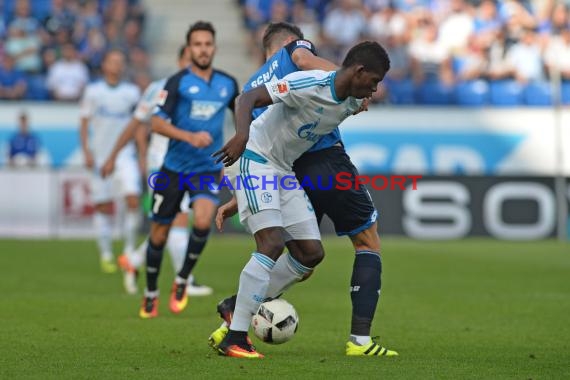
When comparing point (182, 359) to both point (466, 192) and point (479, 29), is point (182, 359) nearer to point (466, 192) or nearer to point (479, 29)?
point (466, 192)

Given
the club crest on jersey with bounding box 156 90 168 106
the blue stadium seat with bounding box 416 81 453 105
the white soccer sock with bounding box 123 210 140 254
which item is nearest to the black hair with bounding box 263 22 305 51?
the club crest on jersey with bounding box 156 90 168 106

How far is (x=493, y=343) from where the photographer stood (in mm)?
7906

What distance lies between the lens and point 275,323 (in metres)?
7.09

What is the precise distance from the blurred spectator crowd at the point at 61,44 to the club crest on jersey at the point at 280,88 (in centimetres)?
1437

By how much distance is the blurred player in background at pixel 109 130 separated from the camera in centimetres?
1415

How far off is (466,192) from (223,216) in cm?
1276

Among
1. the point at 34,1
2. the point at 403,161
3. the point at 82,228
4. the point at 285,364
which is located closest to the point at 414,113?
the point at 403,161

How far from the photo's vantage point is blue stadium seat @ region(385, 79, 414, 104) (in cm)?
2180

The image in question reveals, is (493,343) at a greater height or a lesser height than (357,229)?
lesser

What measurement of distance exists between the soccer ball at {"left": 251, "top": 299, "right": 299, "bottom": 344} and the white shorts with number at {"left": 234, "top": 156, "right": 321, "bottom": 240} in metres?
0.48

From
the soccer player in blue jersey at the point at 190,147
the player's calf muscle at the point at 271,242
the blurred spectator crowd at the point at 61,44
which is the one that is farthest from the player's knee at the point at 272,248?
the blurred spectator crowd at the point at 61,44

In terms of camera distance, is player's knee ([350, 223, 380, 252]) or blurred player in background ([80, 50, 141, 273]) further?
blurred player in background ([80, 50, 141, 273])

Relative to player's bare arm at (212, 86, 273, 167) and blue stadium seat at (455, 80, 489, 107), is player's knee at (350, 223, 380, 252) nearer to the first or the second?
player's bare arm at (212, 86, 273, 167)

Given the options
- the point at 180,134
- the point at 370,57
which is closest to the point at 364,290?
the point at 370,57
